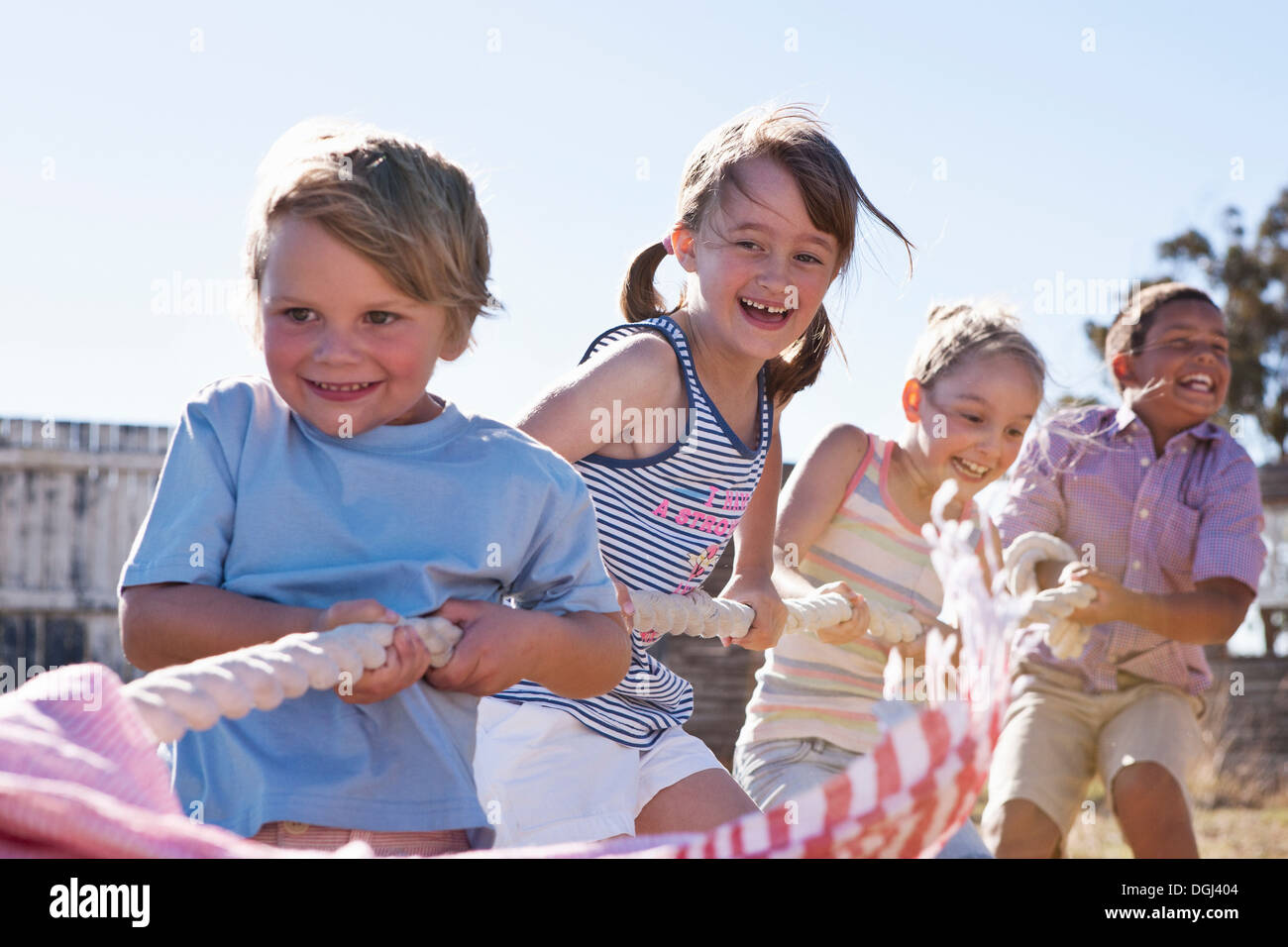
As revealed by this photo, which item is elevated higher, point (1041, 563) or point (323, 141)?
point (323, 141)

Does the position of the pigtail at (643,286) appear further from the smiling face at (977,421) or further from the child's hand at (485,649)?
the child's hand at (485,649)

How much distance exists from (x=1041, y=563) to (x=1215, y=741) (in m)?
4.86

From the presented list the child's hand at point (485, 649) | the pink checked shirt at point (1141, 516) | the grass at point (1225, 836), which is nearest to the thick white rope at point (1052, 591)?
the pink checked shirt at point (1141, 516)

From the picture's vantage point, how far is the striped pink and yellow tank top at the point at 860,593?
3154 mm

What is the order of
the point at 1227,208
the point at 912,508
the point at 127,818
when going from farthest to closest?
the point at 1227,208, the point at 912,508, the point at 127,818

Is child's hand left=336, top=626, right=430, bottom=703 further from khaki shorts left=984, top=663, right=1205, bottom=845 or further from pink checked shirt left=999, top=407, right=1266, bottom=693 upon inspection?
pink checked shirt left=999, top=407, right=1266, bottom=693

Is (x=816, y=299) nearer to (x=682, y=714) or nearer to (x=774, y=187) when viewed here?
(x=774, y=187)

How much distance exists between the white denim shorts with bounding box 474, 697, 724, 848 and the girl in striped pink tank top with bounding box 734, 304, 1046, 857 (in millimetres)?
859

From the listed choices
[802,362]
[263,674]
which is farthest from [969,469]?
[263,674]

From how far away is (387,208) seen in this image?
1.72 meters

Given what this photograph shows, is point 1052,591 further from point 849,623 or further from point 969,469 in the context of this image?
point 849,623

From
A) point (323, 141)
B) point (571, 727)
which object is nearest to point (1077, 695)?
point (571, 727)

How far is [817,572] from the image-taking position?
11.2 feet

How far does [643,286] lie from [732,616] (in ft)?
2.72
